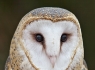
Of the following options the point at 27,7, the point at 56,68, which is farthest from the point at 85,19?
Result: the point at 56,68

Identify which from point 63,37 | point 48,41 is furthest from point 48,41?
point 63,37

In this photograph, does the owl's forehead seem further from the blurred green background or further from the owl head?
the blurred green background

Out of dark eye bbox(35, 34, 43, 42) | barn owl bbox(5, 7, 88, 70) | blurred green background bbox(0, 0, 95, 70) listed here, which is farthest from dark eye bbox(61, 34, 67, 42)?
blurred green background bbox(0, 0, 95, 70)

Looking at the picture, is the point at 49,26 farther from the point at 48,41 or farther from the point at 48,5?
the point at 48,5

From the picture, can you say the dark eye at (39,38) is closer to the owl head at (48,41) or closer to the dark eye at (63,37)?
the owl head at (48,41)

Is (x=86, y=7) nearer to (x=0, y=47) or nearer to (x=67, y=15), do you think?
(x=0, y=47)

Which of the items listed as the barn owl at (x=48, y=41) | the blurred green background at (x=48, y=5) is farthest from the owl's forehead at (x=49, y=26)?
the blurred green background at (x=48, y=5)

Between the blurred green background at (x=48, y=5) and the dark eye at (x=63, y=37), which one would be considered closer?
the dark eye at (x=63, y=37)
